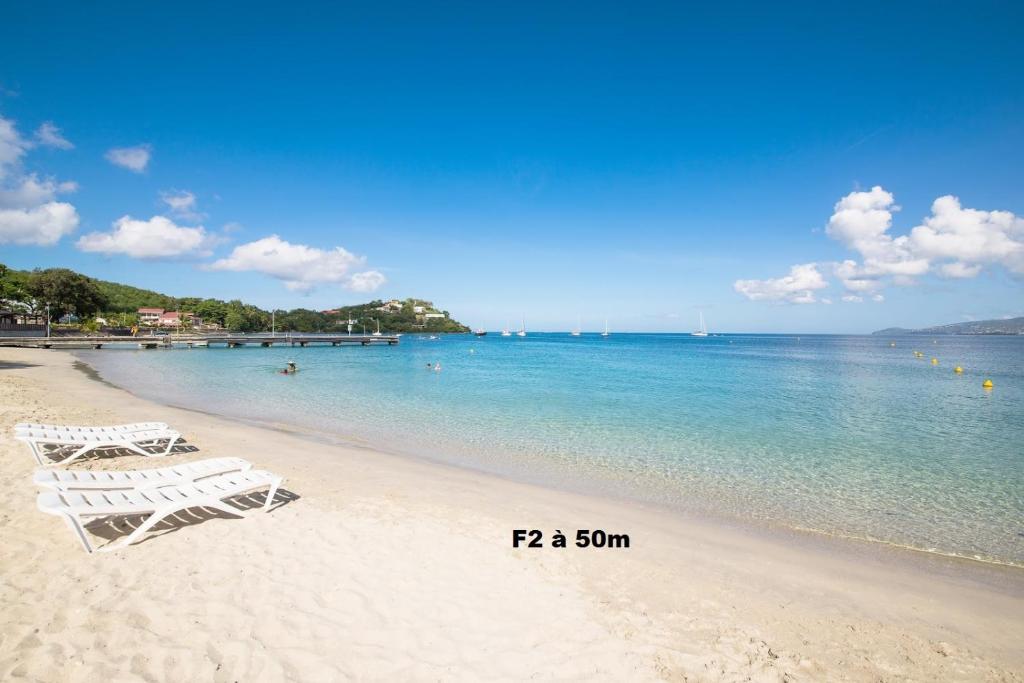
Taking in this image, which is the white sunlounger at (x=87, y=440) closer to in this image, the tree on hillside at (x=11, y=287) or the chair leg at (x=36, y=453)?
the chair leg at (x=36, y=453)

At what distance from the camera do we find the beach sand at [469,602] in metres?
3.69

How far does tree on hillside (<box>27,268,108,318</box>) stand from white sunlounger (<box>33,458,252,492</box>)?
295 ft

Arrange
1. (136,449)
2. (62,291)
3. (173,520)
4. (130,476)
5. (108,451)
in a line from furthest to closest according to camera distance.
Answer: (62,291), (108,451), (136,449), (130,476), (173,520)

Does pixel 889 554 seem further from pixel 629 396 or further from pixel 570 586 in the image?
pixel 629 396

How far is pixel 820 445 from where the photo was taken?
14.2 m

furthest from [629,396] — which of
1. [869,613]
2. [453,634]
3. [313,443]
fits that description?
[453,634]

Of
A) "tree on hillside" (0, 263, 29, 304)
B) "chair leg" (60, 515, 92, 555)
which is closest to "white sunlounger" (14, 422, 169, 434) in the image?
"chair leg" (60, 515, 92, 555)

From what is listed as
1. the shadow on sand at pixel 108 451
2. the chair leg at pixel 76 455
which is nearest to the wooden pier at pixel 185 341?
the shadow on sand at pixel 108 451

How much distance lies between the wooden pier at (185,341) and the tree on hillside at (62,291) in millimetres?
14774

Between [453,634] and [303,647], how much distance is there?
1.18m

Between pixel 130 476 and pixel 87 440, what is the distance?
372 centimetres

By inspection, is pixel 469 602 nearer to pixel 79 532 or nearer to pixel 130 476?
pixel 79 532

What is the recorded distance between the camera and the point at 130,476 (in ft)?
22.1

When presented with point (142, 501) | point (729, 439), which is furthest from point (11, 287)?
point (729, 439)
